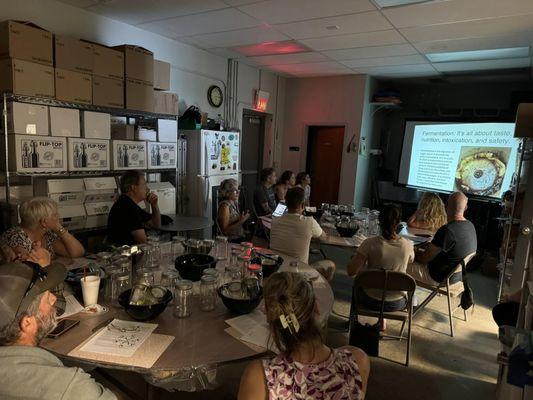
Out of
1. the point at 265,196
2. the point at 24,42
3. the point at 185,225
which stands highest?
the point at 24,42

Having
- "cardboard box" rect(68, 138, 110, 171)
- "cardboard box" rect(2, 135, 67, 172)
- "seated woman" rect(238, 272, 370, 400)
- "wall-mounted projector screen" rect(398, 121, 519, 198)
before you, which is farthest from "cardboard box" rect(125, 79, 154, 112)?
"wall-mounted projector screen" rect(398, 121, 519, 198)

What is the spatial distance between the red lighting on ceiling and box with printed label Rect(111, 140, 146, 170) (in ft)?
6.67

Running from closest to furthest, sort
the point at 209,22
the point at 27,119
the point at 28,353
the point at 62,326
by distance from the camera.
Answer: the point at 28,353, the point at 62,326, the point at 27,119, the point at 209,22

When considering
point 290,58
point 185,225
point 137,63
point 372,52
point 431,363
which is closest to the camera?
point 431,363

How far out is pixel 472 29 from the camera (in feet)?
11.7

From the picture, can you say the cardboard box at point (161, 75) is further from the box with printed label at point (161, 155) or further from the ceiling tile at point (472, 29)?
the ceiling tile at point (472, 29)

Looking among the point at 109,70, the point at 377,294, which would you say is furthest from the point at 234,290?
the point at 109,70

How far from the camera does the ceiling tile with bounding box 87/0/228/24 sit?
3261 millimetres

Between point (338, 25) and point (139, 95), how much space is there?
7.23ft

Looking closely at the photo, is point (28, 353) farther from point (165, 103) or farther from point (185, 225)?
point (165, 103)

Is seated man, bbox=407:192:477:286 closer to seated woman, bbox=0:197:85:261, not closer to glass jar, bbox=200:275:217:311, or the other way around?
glass jar, bbox=200:275:217:311

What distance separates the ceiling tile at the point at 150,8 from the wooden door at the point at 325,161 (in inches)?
144

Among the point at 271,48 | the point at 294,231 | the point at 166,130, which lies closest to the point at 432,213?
the point at 294,231

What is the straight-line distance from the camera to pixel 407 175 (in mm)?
6344
